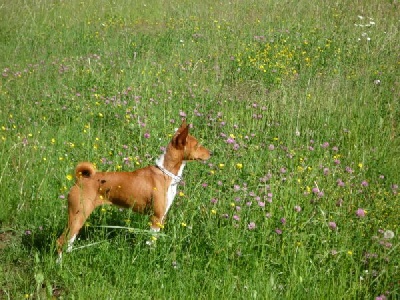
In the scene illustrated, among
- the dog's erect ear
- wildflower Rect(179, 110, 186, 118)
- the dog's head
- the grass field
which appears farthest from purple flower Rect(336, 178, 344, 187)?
wildflower Rect(179, 110, 186, 118)

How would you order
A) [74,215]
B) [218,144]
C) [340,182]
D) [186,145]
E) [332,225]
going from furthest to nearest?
1. [218,144]
2. [186,145]
3. [340,182]
4. [74,215]
5. [332,225]

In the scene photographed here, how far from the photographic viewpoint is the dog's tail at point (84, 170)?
11.9 ft

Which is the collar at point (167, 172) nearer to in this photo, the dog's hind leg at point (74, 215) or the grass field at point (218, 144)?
the grass field at point (218, 144)

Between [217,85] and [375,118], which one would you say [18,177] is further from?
[375,118]

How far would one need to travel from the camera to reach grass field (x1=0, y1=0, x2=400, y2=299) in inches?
132

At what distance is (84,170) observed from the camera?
3670 millimetres

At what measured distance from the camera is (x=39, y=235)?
3889mm

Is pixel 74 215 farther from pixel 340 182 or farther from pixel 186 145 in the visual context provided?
pixel 340 182

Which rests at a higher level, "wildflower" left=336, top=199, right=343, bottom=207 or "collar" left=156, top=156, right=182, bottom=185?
"collar" left=156, top=156, right=182, bottom=185

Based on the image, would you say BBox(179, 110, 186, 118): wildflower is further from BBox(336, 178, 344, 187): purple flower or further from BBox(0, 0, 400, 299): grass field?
BBox(336, 178, 344, 187): purple flower

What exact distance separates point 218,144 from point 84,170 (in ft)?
6.11

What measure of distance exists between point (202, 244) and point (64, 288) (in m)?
0.93

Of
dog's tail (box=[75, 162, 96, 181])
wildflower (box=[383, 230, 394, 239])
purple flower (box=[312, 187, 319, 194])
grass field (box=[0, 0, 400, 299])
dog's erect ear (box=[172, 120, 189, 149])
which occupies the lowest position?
grass field (box=[0, 0, 400, 299])

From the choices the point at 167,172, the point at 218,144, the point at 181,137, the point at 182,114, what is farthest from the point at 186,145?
the point at 182,114
